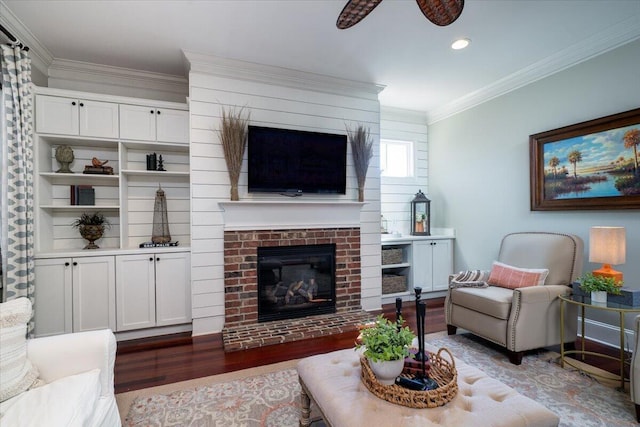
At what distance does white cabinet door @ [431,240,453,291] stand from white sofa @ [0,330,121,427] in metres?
3.79

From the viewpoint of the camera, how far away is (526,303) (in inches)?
93.9

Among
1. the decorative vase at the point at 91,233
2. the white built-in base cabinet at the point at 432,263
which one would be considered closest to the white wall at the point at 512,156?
the white built-in base cabinet at the point at 432,263

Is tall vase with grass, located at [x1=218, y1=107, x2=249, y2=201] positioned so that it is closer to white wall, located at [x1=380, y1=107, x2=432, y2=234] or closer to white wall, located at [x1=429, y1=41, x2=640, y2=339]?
white wall, located at [x1=380, y1=107, x2=432, y2=234]

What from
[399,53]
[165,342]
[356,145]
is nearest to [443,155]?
[356,145]

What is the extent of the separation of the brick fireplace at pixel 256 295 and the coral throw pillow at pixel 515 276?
139 cm

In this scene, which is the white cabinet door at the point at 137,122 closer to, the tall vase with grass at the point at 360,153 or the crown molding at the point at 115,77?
the crown molding at the point at 115,77

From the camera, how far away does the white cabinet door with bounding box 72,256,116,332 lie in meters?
2.78

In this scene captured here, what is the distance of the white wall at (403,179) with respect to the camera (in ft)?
15.0

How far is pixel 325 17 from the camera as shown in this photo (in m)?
2.45

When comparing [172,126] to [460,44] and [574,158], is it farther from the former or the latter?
[574,158]

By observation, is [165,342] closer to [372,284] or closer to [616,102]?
[372,284]

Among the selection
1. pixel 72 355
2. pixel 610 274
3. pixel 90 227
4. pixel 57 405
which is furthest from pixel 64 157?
pixel 610 274

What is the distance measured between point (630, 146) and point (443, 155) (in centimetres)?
215

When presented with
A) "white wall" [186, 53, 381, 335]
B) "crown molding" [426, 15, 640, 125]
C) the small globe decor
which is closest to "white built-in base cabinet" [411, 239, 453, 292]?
"white wall" [186, 53, 381, 335]
